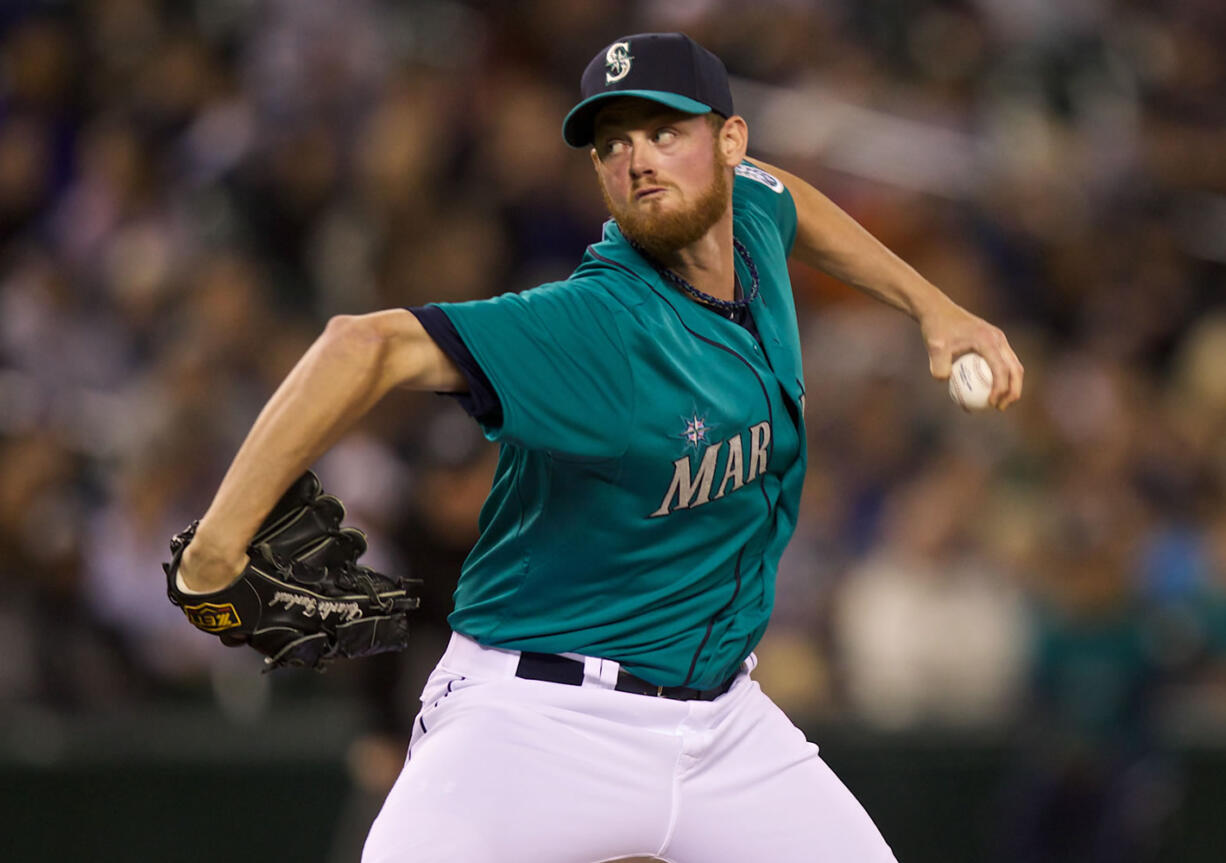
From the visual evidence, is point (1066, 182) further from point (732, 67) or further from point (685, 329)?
point (685, 329)

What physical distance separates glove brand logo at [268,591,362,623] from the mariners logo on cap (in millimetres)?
1200

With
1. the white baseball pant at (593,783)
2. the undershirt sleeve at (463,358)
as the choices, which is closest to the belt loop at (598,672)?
the white baseball pant at (593,783)

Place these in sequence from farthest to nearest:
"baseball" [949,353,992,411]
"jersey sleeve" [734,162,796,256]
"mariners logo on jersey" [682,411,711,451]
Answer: "jersey sleeve" [734,162,796,256], "baseball" [949,353,992,411], "mariners logo on jersey" [682,411,711,451]

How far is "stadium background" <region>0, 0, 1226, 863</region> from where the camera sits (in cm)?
625

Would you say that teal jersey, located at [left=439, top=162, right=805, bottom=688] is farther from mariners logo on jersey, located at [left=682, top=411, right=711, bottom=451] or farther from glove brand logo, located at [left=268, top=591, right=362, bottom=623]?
glove brand logo, located at [left=268, top=591, right=362, bottom=623]

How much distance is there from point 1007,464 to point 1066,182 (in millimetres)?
2203

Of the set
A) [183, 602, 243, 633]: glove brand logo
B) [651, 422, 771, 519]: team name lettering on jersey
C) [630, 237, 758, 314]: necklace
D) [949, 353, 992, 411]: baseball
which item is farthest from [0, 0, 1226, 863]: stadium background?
[183, 602, 243, 633]: glove brand logo

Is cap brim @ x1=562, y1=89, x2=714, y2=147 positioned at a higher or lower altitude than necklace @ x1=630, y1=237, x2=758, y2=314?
higher

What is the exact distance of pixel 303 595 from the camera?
124 inches

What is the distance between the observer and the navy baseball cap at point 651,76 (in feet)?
11.1

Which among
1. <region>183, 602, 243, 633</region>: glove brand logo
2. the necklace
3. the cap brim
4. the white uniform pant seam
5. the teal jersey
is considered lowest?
the white uniform pant seam

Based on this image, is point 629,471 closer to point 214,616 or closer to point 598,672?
point 598,672

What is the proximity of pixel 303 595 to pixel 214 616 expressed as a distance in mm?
192

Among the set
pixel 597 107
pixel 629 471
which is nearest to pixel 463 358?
pixel 629 471
